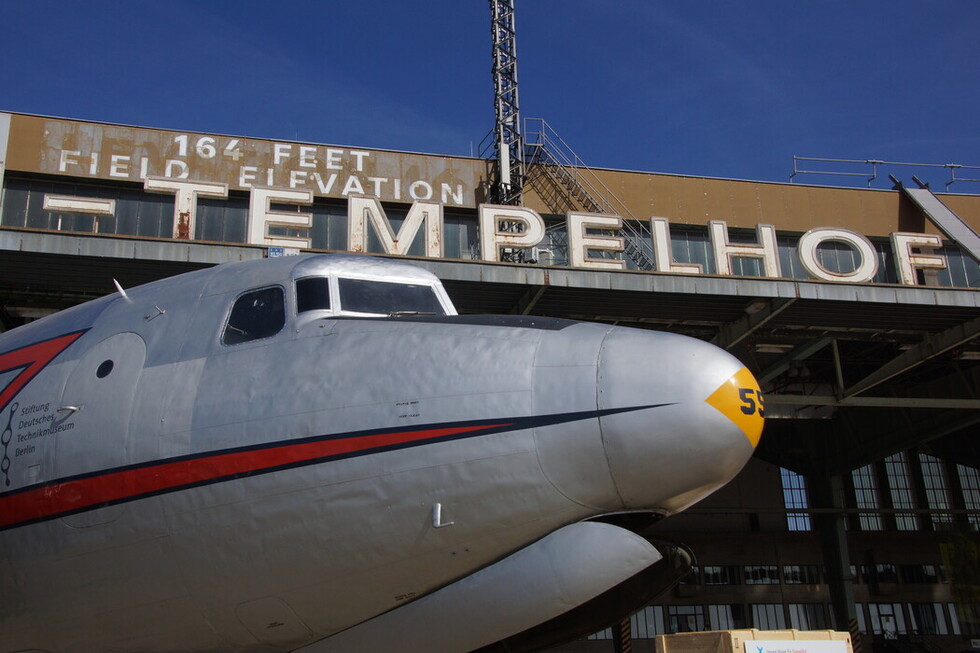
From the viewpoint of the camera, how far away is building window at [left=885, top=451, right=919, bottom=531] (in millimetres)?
40531

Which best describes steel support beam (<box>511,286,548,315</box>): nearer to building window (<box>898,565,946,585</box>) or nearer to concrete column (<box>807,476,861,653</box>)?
concrete column (<box>807,476,861,653</box>)

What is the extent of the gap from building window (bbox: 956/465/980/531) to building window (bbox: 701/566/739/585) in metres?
11.0

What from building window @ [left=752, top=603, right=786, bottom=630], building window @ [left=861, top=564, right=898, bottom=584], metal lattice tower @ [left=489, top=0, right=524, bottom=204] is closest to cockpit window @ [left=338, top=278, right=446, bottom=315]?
metal lattice tower @ [left=489, top=0, right=524, bottom=204]

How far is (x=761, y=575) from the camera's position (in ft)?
127

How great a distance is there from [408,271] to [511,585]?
3239mm

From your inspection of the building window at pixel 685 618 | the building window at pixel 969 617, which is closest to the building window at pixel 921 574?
the building window at pixel 969 617

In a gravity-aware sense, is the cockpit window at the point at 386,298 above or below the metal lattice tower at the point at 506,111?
below

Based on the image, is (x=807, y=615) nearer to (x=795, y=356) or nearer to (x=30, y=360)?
(x=795, y=356)

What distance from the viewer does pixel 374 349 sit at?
263 inches

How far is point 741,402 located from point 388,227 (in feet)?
55.4

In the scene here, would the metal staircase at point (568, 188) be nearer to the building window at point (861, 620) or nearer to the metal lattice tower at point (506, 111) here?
the metal lattice tower at point (506, 111)

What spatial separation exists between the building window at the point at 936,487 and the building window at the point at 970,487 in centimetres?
73

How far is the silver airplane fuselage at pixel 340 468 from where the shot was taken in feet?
19.2

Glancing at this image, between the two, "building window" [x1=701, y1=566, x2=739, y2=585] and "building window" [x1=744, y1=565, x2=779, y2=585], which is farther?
"building window" [x1=744, y1=565, x2=779, y2=585]
